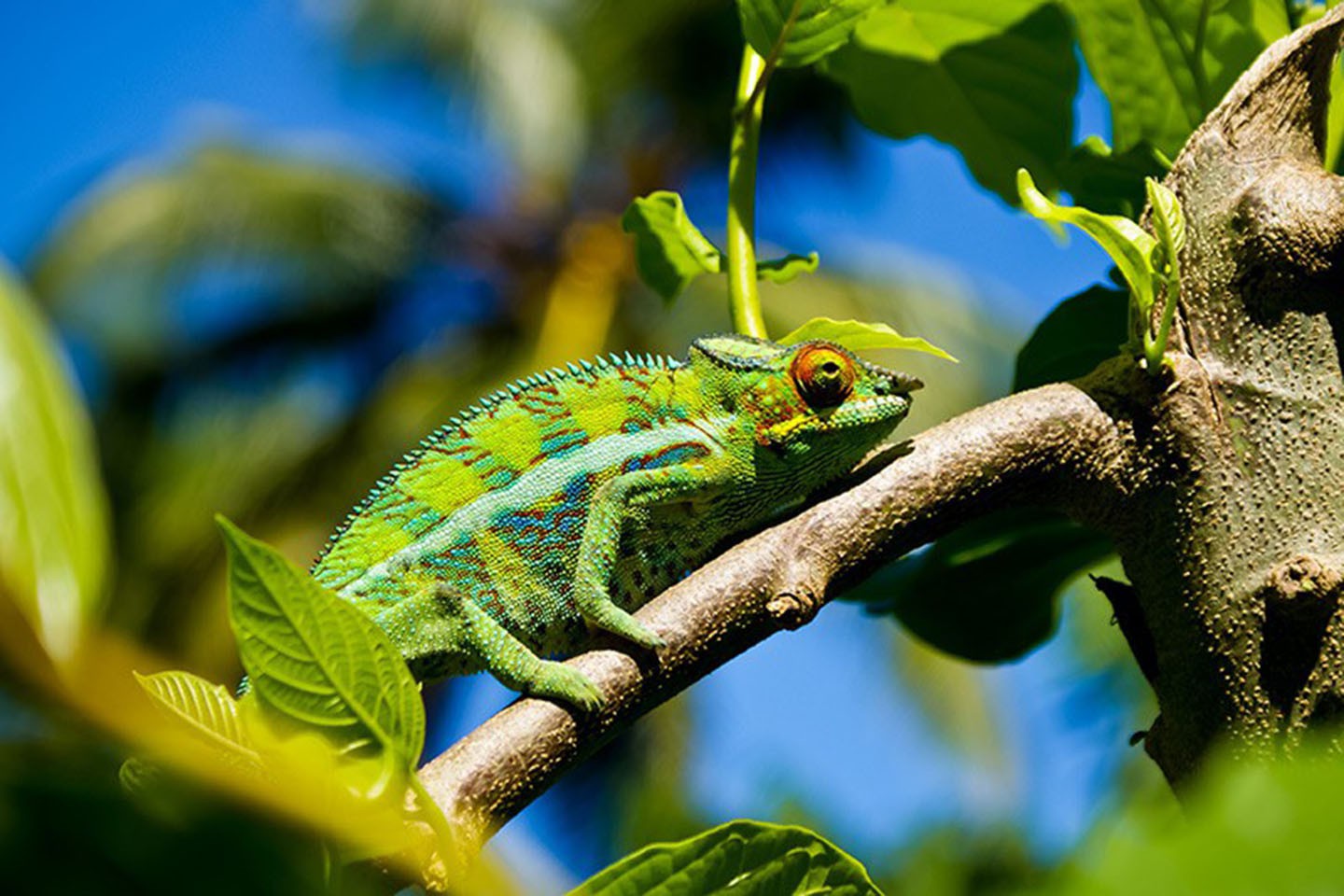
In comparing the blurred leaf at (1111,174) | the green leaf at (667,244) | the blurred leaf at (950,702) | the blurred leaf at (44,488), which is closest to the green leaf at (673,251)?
the green leaf at (667,244)

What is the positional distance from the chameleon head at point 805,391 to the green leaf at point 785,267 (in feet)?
0.26

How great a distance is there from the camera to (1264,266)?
4.09 feet

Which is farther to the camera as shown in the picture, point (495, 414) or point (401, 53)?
point (401, 53)

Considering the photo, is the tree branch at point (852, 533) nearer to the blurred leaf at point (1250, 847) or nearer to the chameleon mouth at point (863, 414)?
the chameleon mouth at point (863, 414)

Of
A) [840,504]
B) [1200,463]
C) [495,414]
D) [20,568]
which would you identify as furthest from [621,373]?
[20,568]

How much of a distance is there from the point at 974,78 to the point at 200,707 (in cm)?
126

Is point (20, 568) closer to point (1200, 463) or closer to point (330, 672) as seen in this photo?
point (330, 672)

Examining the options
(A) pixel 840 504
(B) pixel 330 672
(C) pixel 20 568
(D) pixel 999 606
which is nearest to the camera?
(C) pixel 20 568

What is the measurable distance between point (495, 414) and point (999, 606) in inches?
25.2

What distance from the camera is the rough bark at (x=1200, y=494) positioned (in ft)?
3.74

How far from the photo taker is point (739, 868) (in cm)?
85

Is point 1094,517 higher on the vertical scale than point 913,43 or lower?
lower

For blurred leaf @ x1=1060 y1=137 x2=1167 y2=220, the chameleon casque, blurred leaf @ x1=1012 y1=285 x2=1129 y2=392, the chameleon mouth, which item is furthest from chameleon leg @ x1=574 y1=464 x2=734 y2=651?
blurred leaf @ x1=1060 y1=137 x2=1167 y2=220

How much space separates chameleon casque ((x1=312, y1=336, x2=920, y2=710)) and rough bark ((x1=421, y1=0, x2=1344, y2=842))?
1.19ft
